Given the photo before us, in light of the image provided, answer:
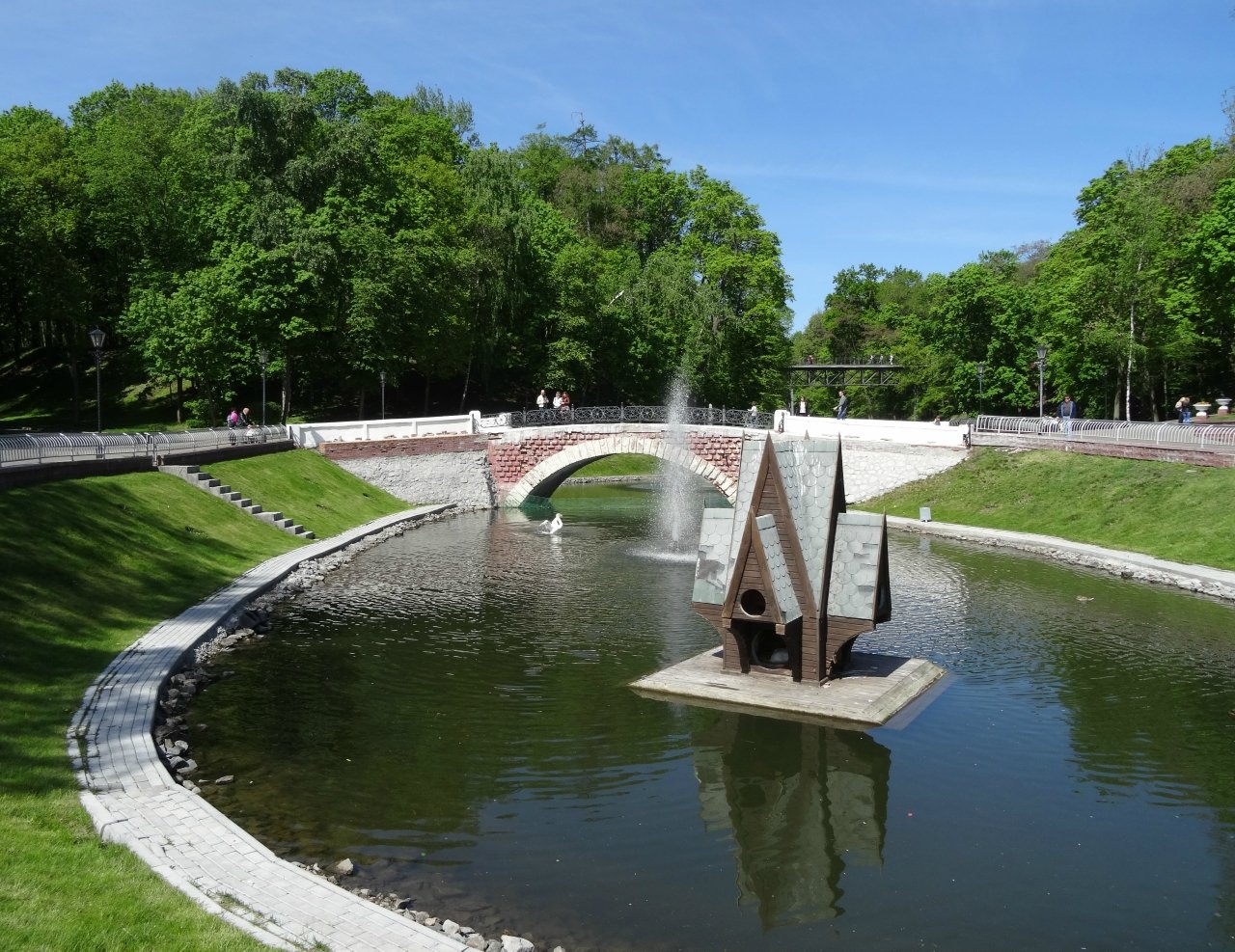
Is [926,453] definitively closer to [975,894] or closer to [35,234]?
[975,894]

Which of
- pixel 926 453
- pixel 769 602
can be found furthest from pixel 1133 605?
pixel 926 453

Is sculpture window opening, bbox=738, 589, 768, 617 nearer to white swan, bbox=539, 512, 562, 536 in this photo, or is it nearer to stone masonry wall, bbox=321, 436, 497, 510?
white swan, bbox=539, 512, 562, 536

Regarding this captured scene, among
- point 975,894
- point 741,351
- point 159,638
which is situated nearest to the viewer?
point 975,894

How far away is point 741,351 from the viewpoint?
65.7 meters

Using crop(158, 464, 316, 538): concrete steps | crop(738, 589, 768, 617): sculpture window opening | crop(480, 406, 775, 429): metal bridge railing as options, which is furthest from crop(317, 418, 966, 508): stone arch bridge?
crop(738, 589, 768, 617): sculpture window opening

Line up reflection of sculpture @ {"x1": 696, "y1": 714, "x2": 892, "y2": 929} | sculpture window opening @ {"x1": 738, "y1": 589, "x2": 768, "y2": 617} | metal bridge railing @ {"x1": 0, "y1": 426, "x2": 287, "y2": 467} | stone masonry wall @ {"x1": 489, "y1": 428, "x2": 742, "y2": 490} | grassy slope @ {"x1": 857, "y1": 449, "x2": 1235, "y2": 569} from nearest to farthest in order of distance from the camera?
reflection of sculpture @ {"x1": 696, "y1": 714, "x2": 892, "y2": 929}, sculpture window opening @ {"x1": 738, "y1": 589, "x2": 768, "y2": 617}, metal bridge railing @ {"x1": 0, "y1": 426, "x2": 287, "y2": 467}, grassy slope @ {"x1": 857, "y1": 449, "x2": 1235, "y2": 569}, stone masonry wall @ {"x1": 489, "y1": 428, "x2": 742, "y2": 490}

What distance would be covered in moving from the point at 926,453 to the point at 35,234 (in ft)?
153

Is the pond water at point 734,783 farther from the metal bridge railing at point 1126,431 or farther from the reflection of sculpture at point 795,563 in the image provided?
the metal bridge railing at point 1126,431

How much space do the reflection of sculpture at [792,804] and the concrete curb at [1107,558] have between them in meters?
16.3

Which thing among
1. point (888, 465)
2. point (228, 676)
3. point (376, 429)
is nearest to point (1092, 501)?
point (888, 465)

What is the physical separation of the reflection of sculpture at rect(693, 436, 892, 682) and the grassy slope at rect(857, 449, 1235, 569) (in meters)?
16.7

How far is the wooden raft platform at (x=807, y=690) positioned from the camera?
15.9 metres

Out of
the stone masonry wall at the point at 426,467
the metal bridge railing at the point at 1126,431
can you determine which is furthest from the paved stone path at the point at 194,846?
the metal bridge railing at the point at 1126,431

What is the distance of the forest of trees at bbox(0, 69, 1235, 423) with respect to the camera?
48688 millimetres
